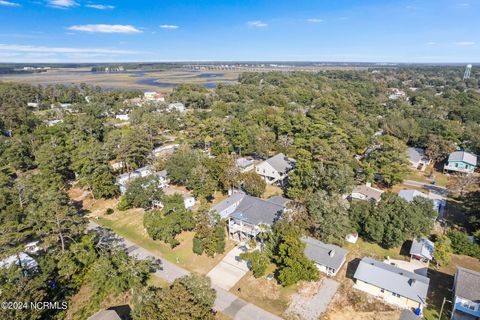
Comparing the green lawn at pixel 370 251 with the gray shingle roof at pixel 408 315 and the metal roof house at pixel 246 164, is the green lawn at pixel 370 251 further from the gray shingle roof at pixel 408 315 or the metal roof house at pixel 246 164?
the metal roof house at pixel 246 164

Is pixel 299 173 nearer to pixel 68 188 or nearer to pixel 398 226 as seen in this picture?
pixel 398 226

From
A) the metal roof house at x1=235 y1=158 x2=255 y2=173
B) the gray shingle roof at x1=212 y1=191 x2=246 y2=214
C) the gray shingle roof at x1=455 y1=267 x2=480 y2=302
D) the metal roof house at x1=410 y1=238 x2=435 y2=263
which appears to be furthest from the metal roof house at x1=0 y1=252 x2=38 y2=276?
the metal roof house at x1=410 y1=238 x2=435 y2=263

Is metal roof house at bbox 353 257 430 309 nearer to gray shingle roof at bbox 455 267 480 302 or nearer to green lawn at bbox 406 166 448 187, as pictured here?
gray shingle roof at bbox 455 267 480 302

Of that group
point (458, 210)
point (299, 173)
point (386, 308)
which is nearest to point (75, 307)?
point (386, 308)

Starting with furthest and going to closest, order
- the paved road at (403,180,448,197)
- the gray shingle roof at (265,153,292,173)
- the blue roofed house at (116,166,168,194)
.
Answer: the gray shingle roof at (265,153,292,173), the paved road at (403,180,448,197), the blue roofed house at (116,166,168,194)

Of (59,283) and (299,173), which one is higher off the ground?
(299,173)

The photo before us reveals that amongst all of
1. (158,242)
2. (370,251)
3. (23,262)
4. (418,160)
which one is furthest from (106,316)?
(418,160)

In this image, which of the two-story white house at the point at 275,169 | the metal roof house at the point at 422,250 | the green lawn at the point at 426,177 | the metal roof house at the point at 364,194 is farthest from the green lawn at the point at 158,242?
the green lawn at the point at 426,177
